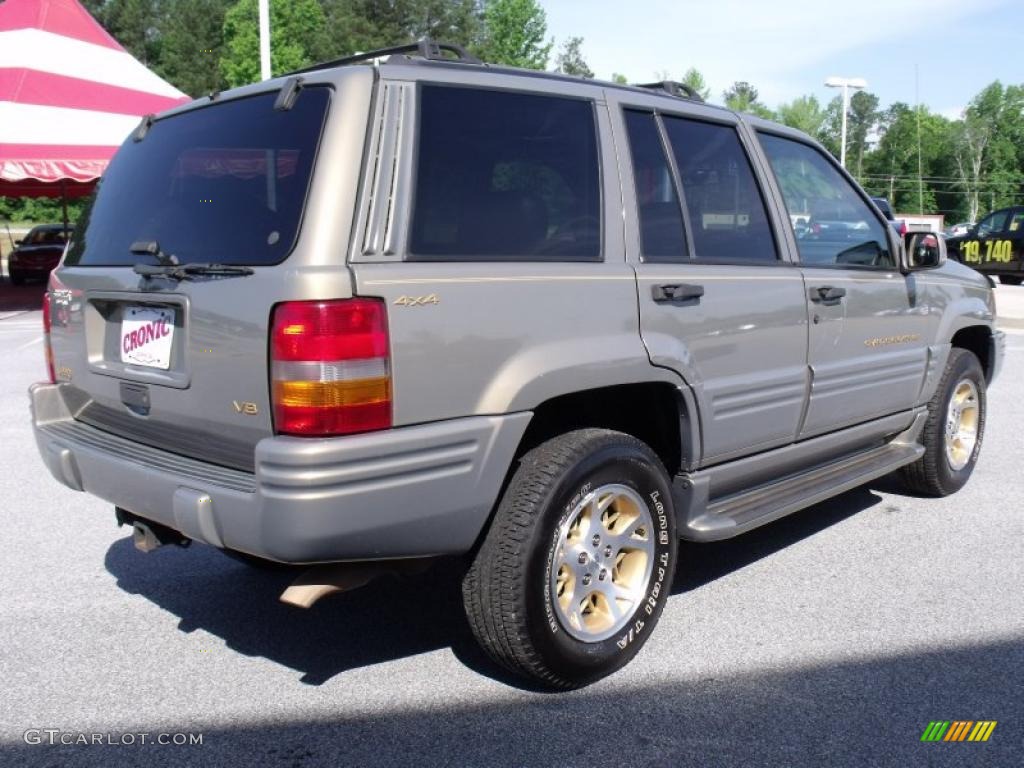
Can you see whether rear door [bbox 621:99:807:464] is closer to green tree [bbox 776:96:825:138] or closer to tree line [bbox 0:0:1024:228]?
tree line [bbox 0:0:1024:228]

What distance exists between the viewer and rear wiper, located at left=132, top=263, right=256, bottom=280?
270cm

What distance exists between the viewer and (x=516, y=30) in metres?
50.8

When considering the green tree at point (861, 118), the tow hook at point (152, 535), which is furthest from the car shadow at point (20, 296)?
the green tree at point (861, 118)

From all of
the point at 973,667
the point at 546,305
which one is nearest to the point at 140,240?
the point at 546,305

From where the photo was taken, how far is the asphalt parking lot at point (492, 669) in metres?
2.81

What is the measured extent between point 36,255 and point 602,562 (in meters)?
24.3

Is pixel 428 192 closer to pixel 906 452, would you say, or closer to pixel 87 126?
pixel 906 452

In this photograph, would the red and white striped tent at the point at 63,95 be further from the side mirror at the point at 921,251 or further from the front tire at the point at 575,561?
the front tire at the point at 575,561

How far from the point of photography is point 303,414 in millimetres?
2551

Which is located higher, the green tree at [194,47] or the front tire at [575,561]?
the green tree at [194,47]

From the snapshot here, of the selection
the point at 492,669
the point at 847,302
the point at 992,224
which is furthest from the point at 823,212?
the point at 992,224

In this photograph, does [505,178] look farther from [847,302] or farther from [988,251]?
[988,251]

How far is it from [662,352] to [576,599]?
88cm

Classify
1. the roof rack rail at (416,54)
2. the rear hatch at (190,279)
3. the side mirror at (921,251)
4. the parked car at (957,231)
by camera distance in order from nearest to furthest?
the rear hatch at (190,279) < the roof rack rail at (416,54) < the side mirror at (921,251) < the parked car at (957,231)
